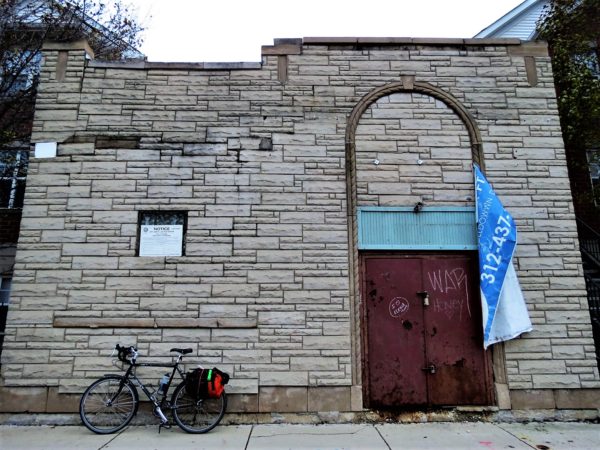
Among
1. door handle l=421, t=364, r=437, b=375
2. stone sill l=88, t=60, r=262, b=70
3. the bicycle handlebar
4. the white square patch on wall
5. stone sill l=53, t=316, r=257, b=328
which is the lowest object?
door handle l=421, t=364, r=437, b=375

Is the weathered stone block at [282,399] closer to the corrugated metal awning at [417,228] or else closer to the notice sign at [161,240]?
the corrugated metal awning at [417,228]

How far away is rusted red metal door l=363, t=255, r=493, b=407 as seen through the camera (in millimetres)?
5988

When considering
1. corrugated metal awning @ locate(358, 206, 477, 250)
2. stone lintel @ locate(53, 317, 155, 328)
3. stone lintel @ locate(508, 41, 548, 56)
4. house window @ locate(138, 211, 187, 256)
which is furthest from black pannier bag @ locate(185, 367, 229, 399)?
stone lintel @ locate(508, 41, 548, 56)

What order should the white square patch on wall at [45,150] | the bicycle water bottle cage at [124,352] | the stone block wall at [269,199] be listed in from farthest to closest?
1. the white square patch on wall at [45,150]
2. the stone block wall at [269,199]
3. the bicycle water bottle cage at [124,352]

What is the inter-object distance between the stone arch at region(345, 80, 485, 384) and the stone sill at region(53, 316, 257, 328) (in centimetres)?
149

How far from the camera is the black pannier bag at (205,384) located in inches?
212

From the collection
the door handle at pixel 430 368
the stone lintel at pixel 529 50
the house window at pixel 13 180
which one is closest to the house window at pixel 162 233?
the door handle at pixel 430 368

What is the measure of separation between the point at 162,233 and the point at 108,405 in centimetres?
236

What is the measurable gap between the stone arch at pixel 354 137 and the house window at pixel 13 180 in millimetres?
7425

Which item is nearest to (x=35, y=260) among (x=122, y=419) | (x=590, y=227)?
(x=122, y=419)

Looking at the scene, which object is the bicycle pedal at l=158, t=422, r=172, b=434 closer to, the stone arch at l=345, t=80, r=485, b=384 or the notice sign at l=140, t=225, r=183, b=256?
the notice sign at l=140, t=225, r=183, b=256

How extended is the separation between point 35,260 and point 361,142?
5.06 m

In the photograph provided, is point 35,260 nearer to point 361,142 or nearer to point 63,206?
point 63,206

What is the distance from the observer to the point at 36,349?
5.94m
